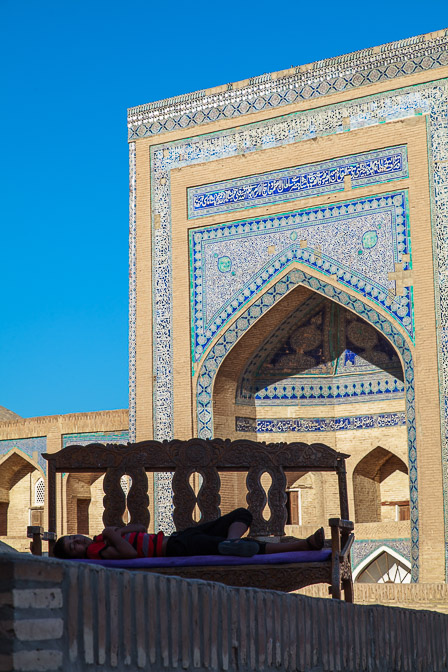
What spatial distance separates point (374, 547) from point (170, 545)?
554 cm

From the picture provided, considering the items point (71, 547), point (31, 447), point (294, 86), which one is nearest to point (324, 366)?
point (294, 86)

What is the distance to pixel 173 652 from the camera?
212cm

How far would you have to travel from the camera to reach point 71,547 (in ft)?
14.3

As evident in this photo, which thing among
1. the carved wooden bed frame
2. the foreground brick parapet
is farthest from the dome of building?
the foreground brick parapet

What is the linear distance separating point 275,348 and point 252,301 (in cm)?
82

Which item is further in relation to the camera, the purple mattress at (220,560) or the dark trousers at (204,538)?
the dark trousers at (204,538)

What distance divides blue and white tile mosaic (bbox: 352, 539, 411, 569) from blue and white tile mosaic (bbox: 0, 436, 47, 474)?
11.6ft

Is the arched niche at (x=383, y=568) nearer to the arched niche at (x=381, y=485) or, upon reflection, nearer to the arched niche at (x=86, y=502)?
the arched niche at (x=381, y=485)

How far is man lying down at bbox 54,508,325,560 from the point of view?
14.0 ft

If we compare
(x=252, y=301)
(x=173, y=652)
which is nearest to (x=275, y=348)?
(x=252, y=301)

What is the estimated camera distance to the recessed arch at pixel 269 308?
8297 millimetres

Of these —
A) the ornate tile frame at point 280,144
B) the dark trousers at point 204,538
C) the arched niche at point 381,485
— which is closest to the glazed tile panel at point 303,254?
the ornate tile frame at point 280,144

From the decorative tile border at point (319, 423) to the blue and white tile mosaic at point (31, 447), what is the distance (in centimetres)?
262

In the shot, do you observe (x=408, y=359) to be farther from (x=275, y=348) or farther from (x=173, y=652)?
(x=173, y=652)
